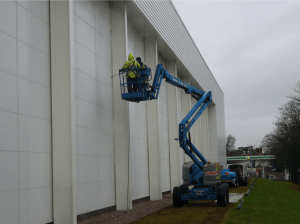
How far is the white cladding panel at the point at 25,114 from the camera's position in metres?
Result: 9.07

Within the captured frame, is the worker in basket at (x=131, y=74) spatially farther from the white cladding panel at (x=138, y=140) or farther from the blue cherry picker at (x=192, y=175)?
the white cladding panel at (x=138, y=140)

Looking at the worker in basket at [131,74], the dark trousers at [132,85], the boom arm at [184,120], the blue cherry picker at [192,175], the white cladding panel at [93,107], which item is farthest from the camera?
the blue cherry picker at [192,175]

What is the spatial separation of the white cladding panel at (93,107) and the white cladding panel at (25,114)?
1936mm

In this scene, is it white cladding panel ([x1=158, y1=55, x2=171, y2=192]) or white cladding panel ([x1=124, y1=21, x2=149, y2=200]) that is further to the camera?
white cladding panel ([x1=158, y1=55, x2=171, y2=192])

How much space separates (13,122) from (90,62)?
17.7ft


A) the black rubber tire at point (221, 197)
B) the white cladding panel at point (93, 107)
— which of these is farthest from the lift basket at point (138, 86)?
the black rubber tire at point (221, 197)

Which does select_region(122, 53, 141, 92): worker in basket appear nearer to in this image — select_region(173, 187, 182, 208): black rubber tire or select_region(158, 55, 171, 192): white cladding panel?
select_region(173, 187, 182, 208): black rubber tire

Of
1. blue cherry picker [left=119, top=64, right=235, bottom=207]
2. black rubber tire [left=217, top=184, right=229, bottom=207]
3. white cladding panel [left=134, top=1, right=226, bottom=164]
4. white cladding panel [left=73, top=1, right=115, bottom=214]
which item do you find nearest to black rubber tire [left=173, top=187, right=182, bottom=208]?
blue cherry picker [left=119, top=64, right=235, bottom=207]

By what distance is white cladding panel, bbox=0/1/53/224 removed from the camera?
29.8ft

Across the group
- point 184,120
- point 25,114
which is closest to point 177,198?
point 184,120

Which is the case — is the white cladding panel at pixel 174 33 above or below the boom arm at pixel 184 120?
above

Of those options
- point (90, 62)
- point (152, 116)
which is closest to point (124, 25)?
point (90, 62)

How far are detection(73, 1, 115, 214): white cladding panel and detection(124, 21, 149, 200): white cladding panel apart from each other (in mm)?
2624

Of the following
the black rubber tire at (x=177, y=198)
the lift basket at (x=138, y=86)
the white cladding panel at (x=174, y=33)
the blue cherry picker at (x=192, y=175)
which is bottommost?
the black rubber tire at (x=177, y=198)
